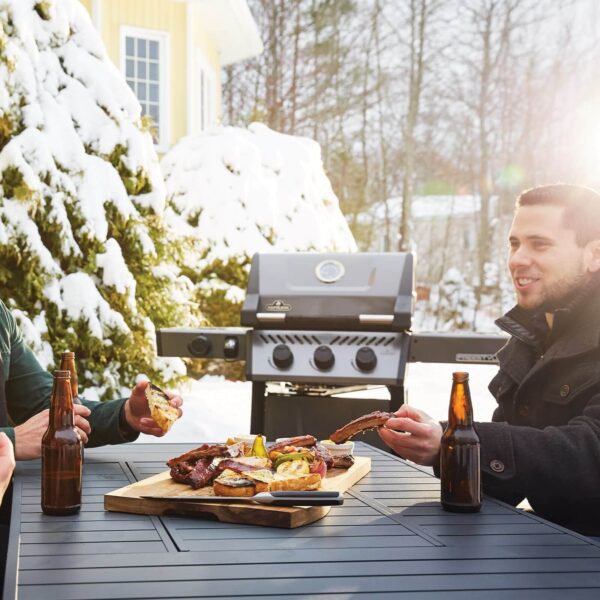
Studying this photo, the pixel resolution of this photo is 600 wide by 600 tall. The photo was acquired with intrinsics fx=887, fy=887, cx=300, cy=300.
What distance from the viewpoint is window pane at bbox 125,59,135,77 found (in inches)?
500

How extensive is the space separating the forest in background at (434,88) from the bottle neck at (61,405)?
16530 millimetres

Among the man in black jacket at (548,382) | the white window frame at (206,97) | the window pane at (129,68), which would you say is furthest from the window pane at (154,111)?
the man in black jacket at (548,382)

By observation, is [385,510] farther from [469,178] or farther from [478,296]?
[469,178]

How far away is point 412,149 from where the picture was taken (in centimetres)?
1859

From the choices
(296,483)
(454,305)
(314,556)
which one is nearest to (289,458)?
(296,483)

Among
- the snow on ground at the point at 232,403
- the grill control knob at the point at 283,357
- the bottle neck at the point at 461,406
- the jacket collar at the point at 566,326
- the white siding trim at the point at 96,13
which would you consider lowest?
the snow on ground at the point at 232,403

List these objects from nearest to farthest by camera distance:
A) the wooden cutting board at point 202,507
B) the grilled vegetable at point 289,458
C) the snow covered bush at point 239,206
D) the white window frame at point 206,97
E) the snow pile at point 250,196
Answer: the wooden cutting board at point 202,507 < the grilled vegetable at point 289,458 < the snow covered bush at point 239,206 < the snow pile at point 250,196 < the white window frame at point 206,97

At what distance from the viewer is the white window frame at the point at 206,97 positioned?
14141 mm

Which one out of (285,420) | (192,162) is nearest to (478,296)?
(192,162)

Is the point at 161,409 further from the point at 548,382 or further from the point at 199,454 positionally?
the point at 548,382

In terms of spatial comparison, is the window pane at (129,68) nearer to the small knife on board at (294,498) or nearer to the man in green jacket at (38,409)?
the man in green jacket at (38,409)

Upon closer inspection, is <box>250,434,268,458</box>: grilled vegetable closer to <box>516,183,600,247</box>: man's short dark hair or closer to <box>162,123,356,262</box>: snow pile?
<box>516,183,600,247</box>: man's short dark hair

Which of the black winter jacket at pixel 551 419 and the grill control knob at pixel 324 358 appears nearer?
the black winter jacket at pixel 551 419

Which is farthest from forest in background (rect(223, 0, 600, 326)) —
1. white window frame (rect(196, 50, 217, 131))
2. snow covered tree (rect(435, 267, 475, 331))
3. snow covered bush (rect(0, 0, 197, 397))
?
snow covered bush (rect(0, 0, 197, 397))
